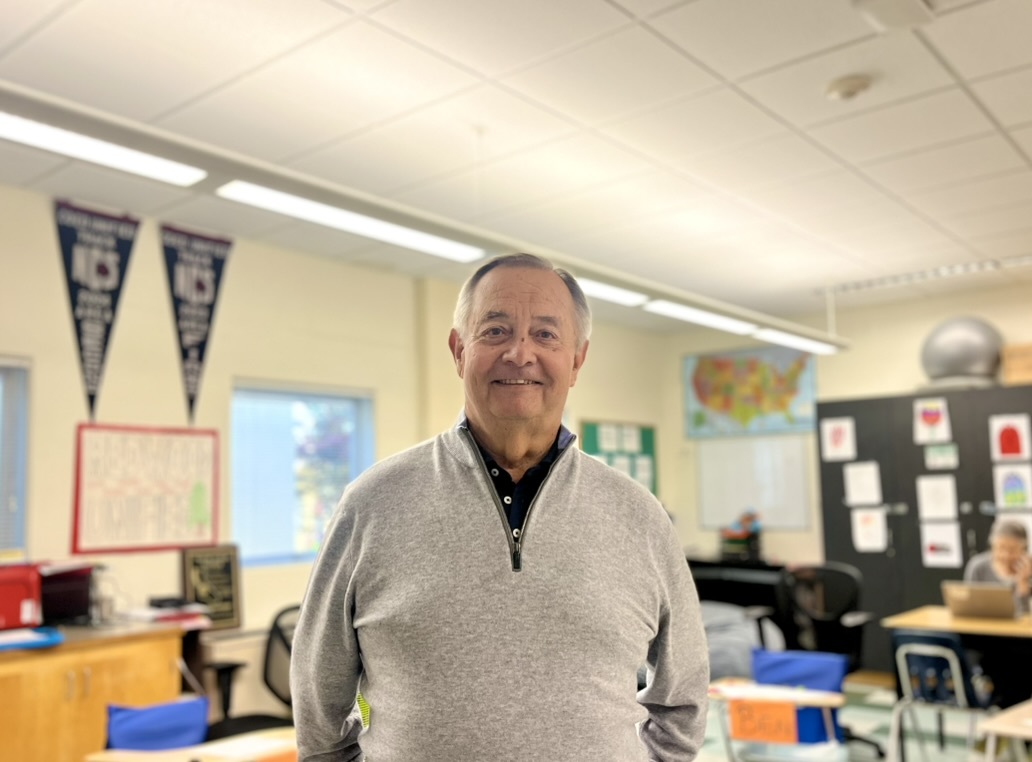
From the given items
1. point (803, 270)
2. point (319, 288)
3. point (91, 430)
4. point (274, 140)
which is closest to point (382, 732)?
point (274, 140)

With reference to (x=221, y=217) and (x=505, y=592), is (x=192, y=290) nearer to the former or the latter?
(x=221, y=217)

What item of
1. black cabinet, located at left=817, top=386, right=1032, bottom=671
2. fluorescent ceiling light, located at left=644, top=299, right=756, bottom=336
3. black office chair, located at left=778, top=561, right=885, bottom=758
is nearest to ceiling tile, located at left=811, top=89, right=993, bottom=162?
fluorescent ceiling light, located at left=644, top=299, right=756, bottom=336

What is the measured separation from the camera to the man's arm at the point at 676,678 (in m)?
1.52

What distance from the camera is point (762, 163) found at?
15.0 ft

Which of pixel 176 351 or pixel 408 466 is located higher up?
pixel 176 351

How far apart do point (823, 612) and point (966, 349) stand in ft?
8.19

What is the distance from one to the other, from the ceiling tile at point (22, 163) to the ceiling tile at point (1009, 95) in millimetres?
4024

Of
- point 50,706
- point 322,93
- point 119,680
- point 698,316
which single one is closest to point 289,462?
point 119,680

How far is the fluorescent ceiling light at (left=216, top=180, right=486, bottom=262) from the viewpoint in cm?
342

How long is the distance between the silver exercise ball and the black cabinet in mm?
192

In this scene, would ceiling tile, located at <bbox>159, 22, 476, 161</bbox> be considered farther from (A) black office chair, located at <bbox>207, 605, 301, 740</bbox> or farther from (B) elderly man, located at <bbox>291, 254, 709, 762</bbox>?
(A) black office chair, located at <bbox>207, 605, 301, 740</bbox>

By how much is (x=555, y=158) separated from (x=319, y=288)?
2231 millimetres

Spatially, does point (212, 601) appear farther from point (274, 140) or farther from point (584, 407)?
point (584, 407)

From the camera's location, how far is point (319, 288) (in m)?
6.06
